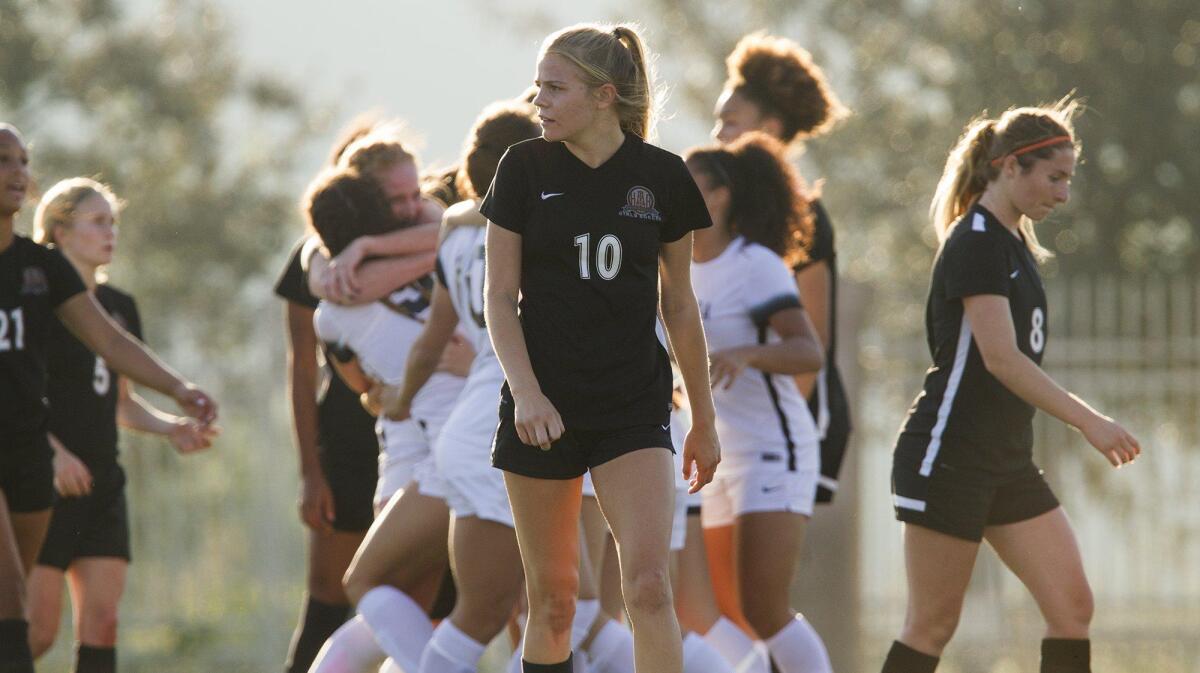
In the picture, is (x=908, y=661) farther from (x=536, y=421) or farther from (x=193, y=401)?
(x=193, y=401)

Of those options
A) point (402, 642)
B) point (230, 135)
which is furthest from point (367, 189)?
point (230, 135)

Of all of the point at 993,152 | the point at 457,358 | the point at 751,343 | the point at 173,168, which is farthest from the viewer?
the point at 173,168

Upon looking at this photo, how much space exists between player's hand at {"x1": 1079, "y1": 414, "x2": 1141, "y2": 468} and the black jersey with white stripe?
0.40 meters

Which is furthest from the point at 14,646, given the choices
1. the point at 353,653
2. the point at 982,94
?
the point at 982,94

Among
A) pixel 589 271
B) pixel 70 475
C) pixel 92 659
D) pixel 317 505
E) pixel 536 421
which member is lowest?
pixel 92 659

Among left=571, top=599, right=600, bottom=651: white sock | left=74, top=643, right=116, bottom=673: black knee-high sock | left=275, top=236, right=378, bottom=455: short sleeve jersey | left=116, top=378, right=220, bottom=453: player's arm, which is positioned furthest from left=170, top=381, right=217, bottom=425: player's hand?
left=571, top=599, right=600, bottom=651: white sock

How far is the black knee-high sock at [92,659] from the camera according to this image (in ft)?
21.3

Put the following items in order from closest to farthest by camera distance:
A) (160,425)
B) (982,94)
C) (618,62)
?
(618,62) < (160,425) < (982,94)

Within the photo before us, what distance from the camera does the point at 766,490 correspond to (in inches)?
229

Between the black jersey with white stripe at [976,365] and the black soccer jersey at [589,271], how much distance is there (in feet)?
3.94

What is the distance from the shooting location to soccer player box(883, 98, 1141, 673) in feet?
16.5

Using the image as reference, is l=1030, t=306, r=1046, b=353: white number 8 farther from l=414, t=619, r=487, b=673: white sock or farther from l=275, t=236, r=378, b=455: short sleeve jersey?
l=275, t=236, r=378, b=455: short sleeve jersey

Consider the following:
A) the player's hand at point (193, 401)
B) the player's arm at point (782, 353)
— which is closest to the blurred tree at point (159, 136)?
the player's hand at point (193, 401)

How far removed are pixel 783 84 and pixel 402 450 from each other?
79.0 inches
